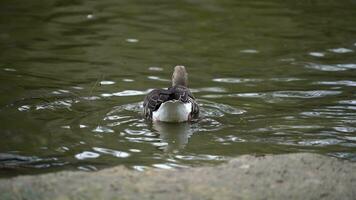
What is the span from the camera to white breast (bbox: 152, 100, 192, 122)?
11.0m

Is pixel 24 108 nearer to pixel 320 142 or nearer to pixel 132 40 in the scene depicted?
pixel 320 142

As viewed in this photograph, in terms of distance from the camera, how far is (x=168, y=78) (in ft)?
43.9

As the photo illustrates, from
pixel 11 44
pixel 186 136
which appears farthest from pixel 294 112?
pixel 11 44

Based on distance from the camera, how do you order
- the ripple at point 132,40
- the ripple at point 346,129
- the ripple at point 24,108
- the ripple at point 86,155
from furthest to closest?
the ripple at point 132,40 → the ripple at point 24,108 → the ripple at point 346,129 → the ripple at point 86,155

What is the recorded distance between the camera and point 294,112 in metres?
11.2

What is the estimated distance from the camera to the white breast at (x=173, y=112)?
11.0m

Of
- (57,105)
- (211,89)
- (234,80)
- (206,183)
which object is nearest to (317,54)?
(234,80)

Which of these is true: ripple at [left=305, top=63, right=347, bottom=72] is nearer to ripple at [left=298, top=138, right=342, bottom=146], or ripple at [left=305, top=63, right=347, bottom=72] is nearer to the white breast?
the white breast

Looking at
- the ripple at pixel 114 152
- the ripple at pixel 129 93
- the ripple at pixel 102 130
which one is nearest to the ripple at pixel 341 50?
the ripple at pixel 129 93

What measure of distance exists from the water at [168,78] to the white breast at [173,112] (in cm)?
19

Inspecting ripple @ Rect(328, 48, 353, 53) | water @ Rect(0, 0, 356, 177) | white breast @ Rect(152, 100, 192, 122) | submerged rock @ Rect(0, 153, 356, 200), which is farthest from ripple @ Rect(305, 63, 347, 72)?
submerged rock @ Rect(0, 153, 356, 200)

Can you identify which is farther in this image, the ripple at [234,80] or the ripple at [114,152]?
the ripple at [234,80]

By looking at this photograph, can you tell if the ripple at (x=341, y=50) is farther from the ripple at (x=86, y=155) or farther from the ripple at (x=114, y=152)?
the ripple at (x=86, y=155)

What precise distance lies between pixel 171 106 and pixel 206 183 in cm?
399
